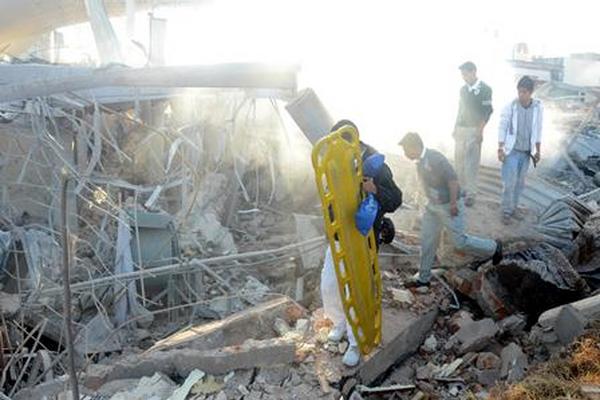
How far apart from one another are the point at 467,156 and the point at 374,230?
3.60 meters

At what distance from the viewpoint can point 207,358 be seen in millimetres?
4262

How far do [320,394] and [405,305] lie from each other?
63.0 inches

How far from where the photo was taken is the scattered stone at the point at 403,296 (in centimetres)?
545

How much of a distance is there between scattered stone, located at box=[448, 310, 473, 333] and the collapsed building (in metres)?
0.02

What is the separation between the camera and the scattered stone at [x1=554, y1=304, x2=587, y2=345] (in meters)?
4.32

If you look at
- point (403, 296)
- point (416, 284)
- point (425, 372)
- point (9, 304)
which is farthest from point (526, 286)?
point (9, 304)

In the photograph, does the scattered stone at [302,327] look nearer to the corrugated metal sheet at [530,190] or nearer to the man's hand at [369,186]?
the man's hand at [369,186]

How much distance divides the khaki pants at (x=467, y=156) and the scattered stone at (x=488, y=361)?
3373 mm

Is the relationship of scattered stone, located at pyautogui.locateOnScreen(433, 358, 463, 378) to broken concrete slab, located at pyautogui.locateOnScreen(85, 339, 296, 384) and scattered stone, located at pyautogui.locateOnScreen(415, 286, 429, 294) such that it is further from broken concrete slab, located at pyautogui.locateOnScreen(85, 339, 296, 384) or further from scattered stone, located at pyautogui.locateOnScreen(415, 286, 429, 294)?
broken concrete slab, located at pyautogui.locateOnScreen(85, 339, 296, 384)

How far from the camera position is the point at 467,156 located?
7.59 m

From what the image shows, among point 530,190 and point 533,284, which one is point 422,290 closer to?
point 533,284

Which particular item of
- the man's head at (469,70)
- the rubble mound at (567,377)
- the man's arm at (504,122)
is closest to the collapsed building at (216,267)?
the rubble mound at (567,377)

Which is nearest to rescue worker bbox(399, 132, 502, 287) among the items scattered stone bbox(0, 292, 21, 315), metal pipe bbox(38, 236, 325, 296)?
metal pipe bbox(38, 236, 325, 296)

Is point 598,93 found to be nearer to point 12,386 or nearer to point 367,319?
point 367,319
